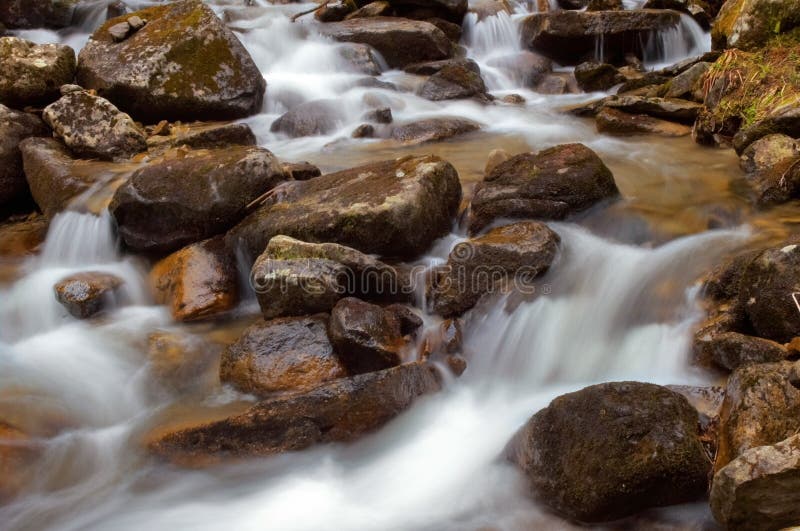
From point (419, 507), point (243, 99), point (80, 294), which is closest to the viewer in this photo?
point (419, 507)

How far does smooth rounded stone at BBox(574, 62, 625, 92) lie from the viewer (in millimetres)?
11023

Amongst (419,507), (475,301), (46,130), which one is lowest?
(419,507)

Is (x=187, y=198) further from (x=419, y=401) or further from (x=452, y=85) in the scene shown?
(x=452, y=85)

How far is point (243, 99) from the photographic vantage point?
914cm

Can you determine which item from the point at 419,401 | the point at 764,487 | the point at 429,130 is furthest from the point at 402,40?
the point at 764,487

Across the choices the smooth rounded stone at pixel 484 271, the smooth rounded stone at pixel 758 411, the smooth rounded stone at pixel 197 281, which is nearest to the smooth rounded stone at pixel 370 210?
the smooth rounded stone at pixel 197 281

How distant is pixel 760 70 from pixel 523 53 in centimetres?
616

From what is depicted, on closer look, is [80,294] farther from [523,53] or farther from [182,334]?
[523,53]

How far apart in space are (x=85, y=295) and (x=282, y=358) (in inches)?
84.4

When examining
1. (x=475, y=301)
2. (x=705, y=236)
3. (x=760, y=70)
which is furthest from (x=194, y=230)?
(x=760, y=70)

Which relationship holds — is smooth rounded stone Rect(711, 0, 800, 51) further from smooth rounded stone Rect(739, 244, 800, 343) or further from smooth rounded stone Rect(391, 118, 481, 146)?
smooth rounded stone Rect(739, 244, 800, 343)

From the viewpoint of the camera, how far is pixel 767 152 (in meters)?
6.32

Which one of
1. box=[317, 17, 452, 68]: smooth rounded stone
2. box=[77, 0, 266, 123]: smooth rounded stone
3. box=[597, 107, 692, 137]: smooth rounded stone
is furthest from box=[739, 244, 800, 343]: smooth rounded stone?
box=[317, 17, 452, 68]: smooth rounded stone

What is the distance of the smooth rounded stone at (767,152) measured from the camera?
612cm
